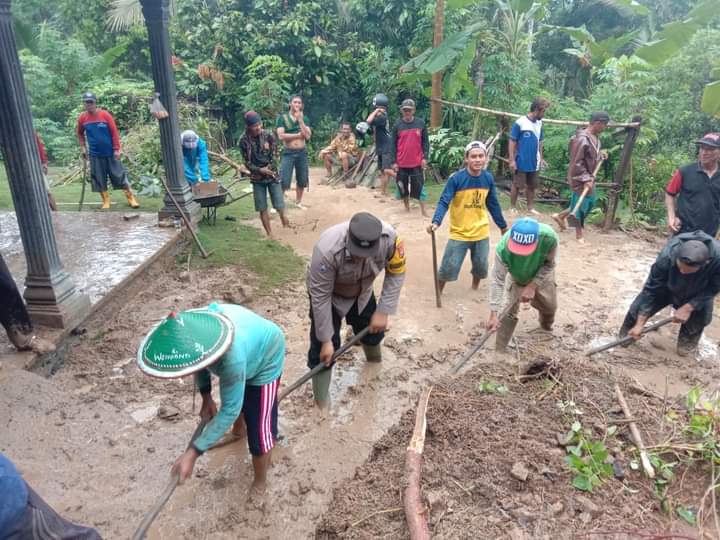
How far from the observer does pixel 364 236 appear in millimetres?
3043

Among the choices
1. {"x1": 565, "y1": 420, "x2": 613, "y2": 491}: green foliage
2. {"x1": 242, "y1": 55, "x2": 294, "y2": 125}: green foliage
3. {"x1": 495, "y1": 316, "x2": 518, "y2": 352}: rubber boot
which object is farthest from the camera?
{"x1": 242, "y1": 55, "x2": 294, "y2": 125}: green foliage

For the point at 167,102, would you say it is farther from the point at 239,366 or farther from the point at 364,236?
the point at 239,366

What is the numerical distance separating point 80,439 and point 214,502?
1074mm

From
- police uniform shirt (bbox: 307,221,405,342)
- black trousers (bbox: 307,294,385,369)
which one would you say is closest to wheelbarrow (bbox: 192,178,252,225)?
black trousers (bbox: 307,294,385,369)

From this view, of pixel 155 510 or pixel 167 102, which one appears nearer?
pixel 155 510

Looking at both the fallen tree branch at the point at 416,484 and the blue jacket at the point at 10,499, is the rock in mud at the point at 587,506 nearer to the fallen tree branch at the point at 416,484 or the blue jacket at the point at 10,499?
the fallen tree branch at the point at 416,484

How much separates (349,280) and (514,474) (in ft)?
5.06

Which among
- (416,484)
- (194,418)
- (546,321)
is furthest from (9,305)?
(546,321)

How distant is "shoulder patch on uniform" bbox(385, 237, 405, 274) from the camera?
11.8 feet

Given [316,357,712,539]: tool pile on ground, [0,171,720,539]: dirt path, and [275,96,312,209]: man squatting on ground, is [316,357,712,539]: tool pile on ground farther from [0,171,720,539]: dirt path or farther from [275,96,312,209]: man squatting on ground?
[275,96,312,209]: man squatting on ground

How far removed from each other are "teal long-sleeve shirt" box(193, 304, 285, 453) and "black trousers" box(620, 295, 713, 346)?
346cm

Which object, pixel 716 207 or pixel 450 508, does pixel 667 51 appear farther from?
pixel 450 508

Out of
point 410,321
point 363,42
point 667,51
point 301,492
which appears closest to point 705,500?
point 301,492

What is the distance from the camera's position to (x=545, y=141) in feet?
30.7
